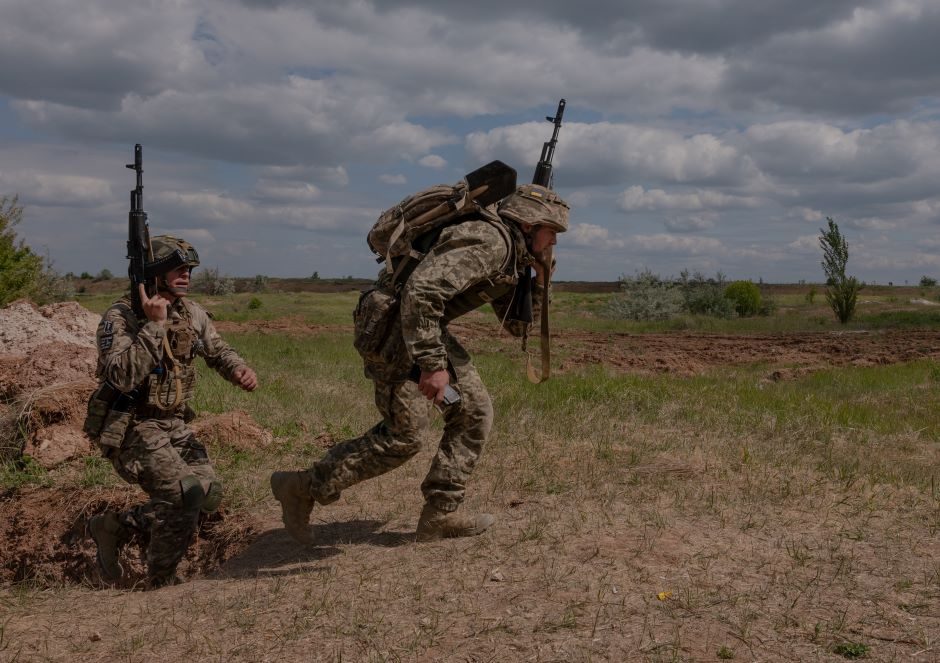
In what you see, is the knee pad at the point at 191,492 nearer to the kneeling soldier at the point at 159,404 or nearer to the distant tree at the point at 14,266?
the kneeling soldier at the point at 159,404

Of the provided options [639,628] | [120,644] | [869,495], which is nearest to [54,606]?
[120,644]

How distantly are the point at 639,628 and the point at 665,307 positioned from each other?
80.1 feet

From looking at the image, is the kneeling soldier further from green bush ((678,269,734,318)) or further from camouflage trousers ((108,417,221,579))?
green bush ((678,269,734,318))

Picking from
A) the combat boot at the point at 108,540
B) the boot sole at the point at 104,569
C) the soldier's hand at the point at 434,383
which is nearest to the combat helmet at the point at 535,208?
the soldier's hand at the point at 434,383

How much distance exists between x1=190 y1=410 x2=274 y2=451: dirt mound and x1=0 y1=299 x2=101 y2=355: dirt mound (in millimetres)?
2487

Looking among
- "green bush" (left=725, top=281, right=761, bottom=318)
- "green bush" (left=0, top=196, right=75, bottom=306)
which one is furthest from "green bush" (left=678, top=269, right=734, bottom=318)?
"green bush" (left=0, top=196, right=75, bottom=306)

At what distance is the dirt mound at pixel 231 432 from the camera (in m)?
6.88

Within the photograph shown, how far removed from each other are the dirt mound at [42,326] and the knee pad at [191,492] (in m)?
4.61

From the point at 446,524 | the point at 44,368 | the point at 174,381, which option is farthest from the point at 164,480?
the point at 44,368

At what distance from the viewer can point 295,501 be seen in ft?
15.1

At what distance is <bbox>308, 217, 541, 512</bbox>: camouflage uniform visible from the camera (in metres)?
4.02

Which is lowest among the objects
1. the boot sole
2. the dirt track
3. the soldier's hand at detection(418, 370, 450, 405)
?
the boot sole

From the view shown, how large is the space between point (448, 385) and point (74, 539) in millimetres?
3283

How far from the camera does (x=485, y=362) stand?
41.9 feet
